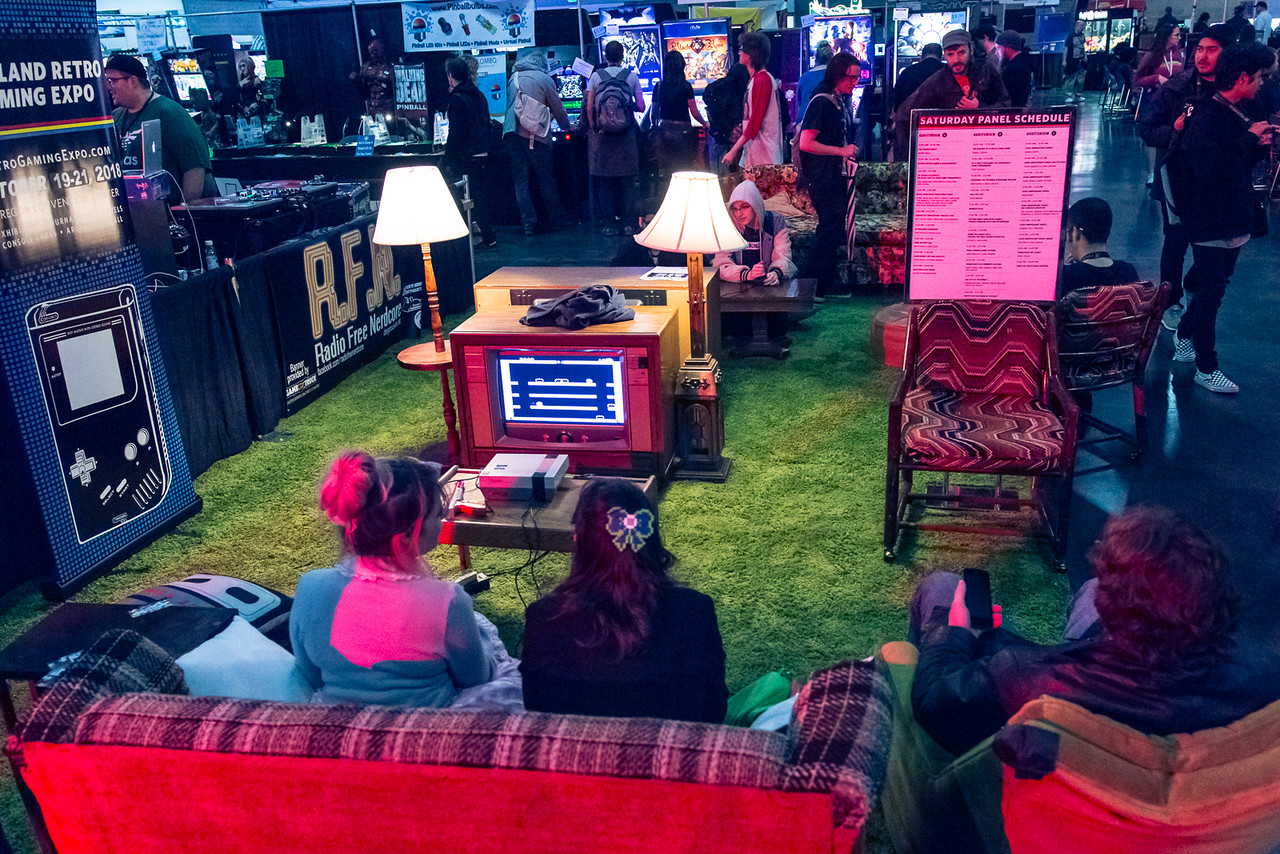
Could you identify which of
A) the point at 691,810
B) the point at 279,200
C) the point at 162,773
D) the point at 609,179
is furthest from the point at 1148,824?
the point at 609,179

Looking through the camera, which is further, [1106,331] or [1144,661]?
[1106,331]

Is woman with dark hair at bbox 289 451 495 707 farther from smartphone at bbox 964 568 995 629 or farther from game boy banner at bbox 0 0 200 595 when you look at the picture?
game boy banner at bbox 0 0 200 595

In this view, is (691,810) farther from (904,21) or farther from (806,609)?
(904,21)

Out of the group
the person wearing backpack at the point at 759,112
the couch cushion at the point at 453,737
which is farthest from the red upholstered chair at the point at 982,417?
the person wearing backpack at the point at 759,112

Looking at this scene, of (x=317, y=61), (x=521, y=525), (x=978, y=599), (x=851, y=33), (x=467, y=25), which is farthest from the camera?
(x=317, y=61)

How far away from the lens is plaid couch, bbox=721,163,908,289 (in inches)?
307

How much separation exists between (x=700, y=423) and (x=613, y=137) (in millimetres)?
5886

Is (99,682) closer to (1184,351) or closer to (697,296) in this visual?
(697,296)

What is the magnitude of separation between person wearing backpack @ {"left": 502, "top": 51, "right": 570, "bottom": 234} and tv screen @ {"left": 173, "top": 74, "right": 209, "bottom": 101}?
5.95 m

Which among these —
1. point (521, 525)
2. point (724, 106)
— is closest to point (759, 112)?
point (724, 106)

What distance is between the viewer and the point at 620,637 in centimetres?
215

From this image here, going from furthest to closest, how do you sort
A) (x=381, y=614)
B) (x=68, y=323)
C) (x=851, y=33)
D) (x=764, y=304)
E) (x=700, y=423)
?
(x=851, y=33) → (x=764, y=304) → (x=700, y=423) → (x=68, y=323) → (x=381, y=614)

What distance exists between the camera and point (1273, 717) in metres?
1.55

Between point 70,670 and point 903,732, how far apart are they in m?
1.79
